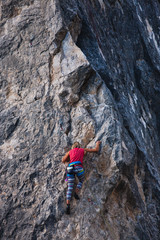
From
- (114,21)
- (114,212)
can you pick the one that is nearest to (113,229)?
(114,212)

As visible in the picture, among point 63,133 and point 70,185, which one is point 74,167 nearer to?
point 70,185

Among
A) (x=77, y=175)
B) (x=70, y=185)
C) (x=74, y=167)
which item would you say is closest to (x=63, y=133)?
(x=74, y=167)

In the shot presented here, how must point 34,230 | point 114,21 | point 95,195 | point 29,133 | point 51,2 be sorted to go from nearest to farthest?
point 34,230 → point 95,195 → point 29,133 → point 51,2 → point 114,21

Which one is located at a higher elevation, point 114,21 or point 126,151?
point 114,21

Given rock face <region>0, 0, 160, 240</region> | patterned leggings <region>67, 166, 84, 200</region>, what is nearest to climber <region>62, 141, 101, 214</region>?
patterned leggings <region>67, 166, 84, 200</region>

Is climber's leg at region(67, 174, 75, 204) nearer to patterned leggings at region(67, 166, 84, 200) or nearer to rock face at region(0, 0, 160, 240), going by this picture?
patterned leggings at region(67, 166, 84, 200)

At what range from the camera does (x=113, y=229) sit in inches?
242

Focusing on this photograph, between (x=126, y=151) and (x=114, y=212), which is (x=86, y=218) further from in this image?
(x=126, y=151)

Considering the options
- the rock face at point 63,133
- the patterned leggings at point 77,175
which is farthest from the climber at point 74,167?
the rock face at point 63,133

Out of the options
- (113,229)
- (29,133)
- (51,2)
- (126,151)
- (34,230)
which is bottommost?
(113,229)

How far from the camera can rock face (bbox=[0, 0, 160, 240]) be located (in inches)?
237

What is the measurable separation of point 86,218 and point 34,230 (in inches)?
44.9

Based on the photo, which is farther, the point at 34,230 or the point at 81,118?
the point at 81,118

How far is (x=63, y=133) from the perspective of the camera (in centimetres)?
682
